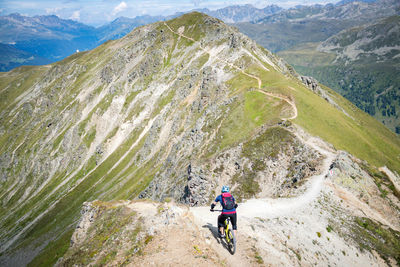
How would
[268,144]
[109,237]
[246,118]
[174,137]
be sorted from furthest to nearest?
[174,137] → [246,118] → [268,144] → [109,237]

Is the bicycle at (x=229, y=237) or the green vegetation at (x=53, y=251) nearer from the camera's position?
the bicycle at (x=229, y=237)

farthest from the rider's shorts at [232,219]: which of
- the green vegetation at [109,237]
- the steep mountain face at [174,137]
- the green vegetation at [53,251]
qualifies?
the green vegetation at [53,251]

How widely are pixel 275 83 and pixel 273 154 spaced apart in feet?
126

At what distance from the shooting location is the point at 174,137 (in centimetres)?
9825

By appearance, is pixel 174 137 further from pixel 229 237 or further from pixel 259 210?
pixel 229 237

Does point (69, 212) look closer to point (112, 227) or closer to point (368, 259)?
point (112, 227)

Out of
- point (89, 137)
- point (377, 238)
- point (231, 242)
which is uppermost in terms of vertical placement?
Result: point (231, 242)

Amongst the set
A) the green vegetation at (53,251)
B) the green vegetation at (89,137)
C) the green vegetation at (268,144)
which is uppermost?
the green vegetation at (268,144)

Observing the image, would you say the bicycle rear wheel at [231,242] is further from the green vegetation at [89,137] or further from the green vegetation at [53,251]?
the green vegetation at [89,137]

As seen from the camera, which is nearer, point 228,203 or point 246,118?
point 228,203

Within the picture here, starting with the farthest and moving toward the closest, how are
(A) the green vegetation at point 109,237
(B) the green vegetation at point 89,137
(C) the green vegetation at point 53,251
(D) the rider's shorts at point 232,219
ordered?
(B) the green vegetation at point 89,137, (C) the green vegetation at point 53,251, (A) the green vegetation at point 109,237, (D) the rider's shorts at point 232,219

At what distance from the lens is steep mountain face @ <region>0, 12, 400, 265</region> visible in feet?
166

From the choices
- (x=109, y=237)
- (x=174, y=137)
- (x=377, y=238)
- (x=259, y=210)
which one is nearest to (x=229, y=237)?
(x=259, y=210)

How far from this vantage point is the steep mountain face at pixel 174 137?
5056cm
